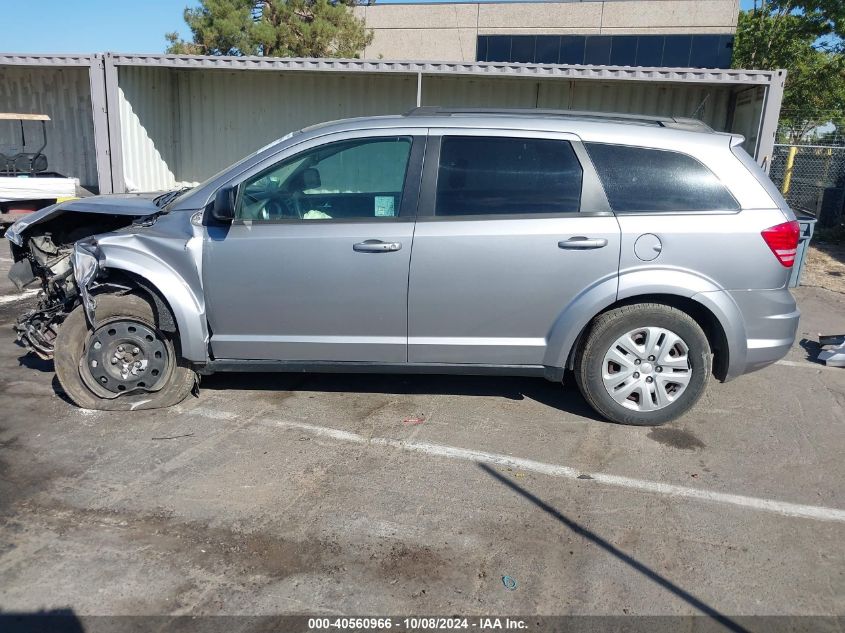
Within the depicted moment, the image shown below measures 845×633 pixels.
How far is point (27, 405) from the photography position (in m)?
4.91

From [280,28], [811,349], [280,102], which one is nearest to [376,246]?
[811,349]

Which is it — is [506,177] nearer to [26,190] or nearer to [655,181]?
[655,181]

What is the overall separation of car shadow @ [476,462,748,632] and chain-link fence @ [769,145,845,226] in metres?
12.0

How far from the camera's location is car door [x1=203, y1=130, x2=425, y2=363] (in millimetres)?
4414

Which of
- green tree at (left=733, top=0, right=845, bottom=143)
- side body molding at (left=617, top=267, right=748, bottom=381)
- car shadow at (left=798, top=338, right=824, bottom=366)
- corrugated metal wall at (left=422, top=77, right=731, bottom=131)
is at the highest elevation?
green tree at (left=733, top=0, right=845, bottom=143)

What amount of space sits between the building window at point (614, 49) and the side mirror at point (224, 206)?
78.8 feet

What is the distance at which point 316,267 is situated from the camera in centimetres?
442

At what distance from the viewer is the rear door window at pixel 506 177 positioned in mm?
4438

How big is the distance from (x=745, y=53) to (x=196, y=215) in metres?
23.7

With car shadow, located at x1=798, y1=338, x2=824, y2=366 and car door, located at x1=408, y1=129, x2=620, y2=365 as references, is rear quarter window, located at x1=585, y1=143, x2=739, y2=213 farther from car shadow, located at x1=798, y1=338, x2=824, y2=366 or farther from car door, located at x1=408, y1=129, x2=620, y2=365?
car shadow, located at x1=798, y1=338, x2=824, y2=366

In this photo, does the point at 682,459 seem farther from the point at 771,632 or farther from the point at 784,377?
the point at 784,377

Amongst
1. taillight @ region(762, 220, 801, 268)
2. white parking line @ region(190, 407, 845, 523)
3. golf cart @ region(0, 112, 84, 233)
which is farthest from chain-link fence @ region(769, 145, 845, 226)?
golf cart @ region(0, 112, 84, 233)

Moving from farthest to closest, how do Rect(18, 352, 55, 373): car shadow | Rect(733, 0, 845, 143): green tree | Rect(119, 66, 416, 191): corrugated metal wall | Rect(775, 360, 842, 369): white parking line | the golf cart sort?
Rect(733, 0, 845, 143): green tree < Rect(119, 66, 416, 191): corrugated metal wall < the golf cart < Rect(775, 360, 842, 369): white parking line < Rect(18, 352, 55, 373): car shadow

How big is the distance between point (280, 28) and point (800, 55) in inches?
618
